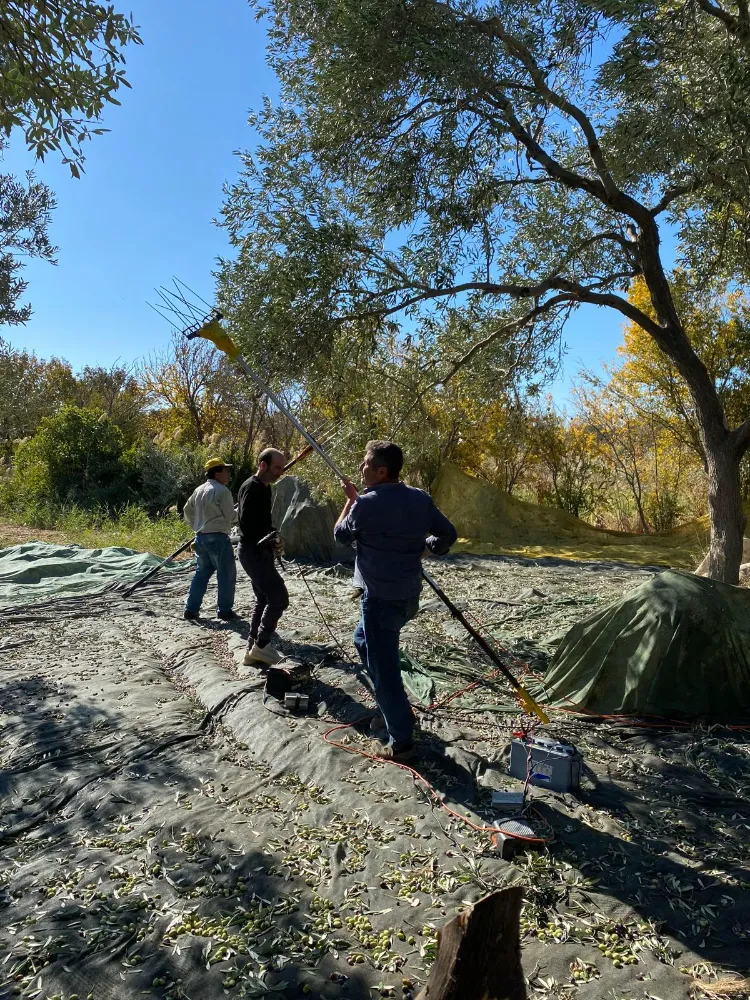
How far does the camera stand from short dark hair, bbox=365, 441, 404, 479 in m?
3.74

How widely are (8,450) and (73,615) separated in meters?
18.4

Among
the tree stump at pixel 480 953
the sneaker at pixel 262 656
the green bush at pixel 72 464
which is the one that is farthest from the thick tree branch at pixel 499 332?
the green bush at pixel 72 464

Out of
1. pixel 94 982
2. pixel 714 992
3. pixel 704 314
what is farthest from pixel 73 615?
pixel 704 314

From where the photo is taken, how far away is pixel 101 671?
575cm

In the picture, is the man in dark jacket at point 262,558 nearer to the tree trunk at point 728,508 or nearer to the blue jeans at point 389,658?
the blue jeans at point 389,658

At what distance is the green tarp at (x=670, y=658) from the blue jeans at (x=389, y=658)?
1451mm

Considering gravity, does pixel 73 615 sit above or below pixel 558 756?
below

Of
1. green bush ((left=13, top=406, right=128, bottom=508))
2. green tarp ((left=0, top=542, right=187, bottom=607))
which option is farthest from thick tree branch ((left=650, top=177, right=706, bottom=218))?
green bush ((left=13, top=406, right=128, bottom=508))

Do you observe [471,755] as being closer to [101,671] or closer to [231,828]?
[231,828]

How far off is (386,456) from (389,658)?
111cm

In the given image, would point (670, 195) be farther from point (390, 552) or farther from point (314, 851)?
point (314, 851)

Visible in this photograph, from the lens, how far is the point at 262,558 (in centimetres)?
554

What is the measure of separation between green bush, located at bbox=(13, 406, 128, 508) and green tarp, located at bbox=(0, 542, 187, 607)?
5909mm

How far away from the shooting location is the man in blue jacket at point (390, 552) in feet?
12.1
